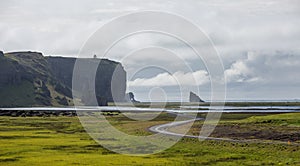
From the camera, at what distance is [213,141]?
259 feet

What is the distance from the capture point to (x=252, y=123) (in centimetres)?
11712

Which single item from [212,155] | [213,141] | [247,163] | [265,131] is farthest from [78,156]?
[265,131]

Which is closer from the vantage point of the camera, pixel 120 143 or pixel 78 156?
pixel 78 156

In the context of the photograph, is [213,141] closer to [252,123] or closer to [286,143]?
[286,143]

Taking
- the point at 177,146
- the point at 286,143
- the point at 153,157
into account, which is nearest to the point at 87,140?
the point at 177,146

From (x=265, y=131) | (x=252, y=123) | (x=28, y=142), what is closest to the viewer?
(x=28, y=142)

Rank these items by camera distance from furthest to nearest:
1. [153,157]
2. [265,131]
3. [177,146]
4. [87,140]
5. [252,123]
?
1. [252,123]
2. [265,131]
3. [87,140]
4. [177,146]
5. [153,157]

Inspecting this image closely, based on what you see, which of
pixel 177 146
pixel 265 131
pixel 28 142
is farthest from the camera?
pixel 265 131

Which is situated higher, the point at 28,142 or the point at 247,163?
the point at 28,142

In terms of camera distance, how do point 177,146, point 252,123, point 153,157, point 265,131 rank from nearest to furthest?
point 153,157
point 177,146
point 265,131
point 252,123

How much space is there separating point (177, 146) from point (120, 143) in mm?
11042

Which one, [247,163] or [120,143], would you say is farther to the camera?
[120,143]

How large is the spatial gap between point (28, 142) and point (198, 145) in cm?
2808

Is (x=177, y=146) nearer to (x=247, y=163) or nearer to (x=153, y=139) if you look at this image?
(x=153, y=139)
